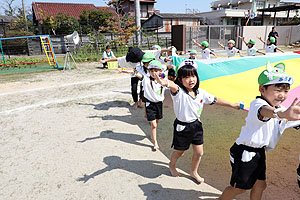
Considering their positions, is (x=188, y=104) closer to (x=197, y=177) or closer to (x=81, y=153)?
(x=197, y=177)

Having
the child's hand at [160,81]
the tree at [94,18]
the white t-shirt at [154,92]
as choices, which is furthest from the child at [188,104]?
the tree at [94,18]

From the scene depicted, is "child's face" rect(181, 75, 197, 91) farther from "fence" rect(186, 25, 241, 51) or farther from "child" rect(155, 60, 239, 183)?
"fence" rect(186, 25, 241, 51)

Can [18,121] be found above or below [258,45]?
below

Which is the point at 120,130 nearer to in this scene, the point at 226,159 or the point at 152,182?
the point at 152,182

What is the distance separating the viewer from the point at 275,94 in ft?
5.61

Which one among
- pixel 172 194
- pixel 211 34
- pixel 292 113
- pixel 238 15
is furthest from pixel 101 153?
pixel 238 15

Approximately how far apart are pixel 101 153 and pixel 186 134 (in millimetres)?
1635

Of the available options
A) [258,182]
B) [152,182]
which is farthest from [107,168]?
[258,182]

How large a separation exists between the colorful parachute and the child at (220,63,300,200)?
1.07 meters

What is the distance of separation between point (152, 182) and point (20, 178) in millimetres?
1785

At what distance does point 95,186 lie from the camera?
2789 mm

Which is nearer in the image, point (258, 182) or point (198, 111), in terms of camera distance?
point (258, 182)

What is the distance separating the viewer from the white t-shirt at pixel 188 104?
96.7 inches

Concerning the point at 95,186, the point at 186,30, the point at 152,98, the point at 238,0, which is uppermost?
the point at 238,0
